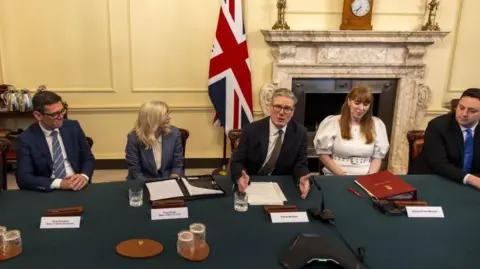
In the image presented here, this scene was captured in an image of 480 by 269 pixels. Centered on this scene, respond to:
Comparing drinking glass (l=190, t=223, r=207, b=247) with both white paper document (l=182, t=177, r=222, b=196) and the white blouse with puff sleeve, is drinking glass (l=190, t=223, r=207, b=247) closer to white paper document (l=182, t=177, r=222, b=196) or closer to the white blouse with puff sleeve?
white paper document (l=182, t=177, r=222, b=196)

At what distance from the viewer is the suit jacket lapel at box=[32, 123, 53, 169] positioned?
2.36m

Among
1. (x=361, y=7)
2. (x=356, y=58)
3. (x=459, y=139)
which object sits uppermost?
(x=361, y=7)

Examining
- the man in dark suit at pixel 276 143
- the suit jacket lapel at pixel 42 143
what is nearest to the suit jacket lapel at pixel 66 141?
the suit jacket lapel at pixel 42 143

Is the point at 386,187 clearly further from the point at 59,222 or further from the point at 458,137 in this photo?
the point at 59,222

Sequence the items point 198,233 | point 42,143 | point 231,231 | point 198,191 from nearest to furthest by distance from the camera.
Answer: point 198,233 < point 231,231 < point 198,191 < point 42,143

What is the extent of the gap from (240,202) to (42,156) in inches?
47.8

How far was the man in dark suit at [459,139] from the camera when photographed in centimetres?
247

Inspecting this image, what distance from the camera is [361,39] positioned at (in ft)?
13.5

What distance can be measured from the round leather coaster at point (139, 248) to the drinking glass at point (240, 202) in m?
0.43

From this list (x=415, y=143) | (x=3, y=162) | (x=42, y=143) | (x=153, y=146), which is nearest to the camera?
(x=3, y=162)

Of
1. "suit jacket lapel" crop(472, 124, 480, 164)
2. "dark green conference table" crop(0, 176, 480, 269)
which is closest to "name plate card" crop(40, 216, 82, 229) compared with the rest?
"dark green conference table" crop(0, 176, 480, 269)

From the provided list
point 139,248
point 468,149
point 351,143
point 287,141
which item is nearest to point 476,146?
point 468,149

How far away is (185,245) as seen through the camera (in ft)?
4.92

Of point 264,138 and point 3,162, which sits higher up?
point 264,138
